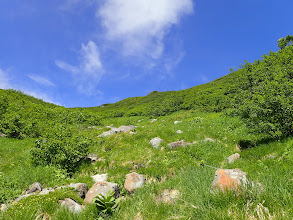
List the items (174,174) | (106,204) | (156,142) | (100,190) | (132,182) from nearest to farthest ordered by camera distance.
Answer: (106,204) < (100,190) < (132,182) < (174,174) < (156,142)

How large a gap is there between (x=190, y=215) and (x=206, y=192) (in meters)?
0.77

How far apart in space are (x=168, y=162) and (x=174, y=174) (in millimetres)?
1374

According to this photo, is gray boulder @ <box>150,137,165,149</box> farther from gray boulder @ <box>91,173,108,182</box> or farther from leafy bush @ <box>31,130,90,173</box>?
leafy bush @ <box>31,130,90,173</box>

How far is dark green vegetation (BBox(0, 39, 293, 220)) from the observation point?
3785 millimetres

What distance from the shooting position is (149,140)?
48.1 ft

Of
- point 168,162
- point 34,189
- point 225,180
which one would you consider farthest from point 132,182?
point 34,189

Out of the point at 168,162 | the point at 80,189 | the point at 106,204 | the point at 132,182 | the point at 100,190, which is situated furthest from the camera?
the point at 168,162

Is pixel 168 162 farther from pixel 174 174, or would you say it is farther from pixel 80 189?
pixel 80 189

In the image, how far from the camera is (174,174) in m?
8.86

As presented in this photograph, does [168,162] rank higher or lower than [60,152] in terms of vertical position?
lower

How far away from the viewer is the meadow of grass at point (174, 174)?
360 centimetres

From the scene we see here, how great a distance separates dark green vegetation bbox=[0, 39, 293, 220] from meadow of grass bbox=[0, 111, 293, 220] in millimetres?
21

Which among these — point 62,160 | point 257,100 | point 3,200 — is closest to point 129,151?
point 62,160

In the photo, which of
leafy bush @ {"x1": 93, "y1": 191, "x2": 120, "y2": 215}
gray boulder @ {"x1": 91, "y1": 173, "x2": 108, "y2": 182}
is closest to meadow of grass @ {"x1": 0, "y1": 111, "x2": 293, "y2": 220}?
leafy bush @ {"x1": 93, "y1": 191, "x2": 120, "y2": 215}
